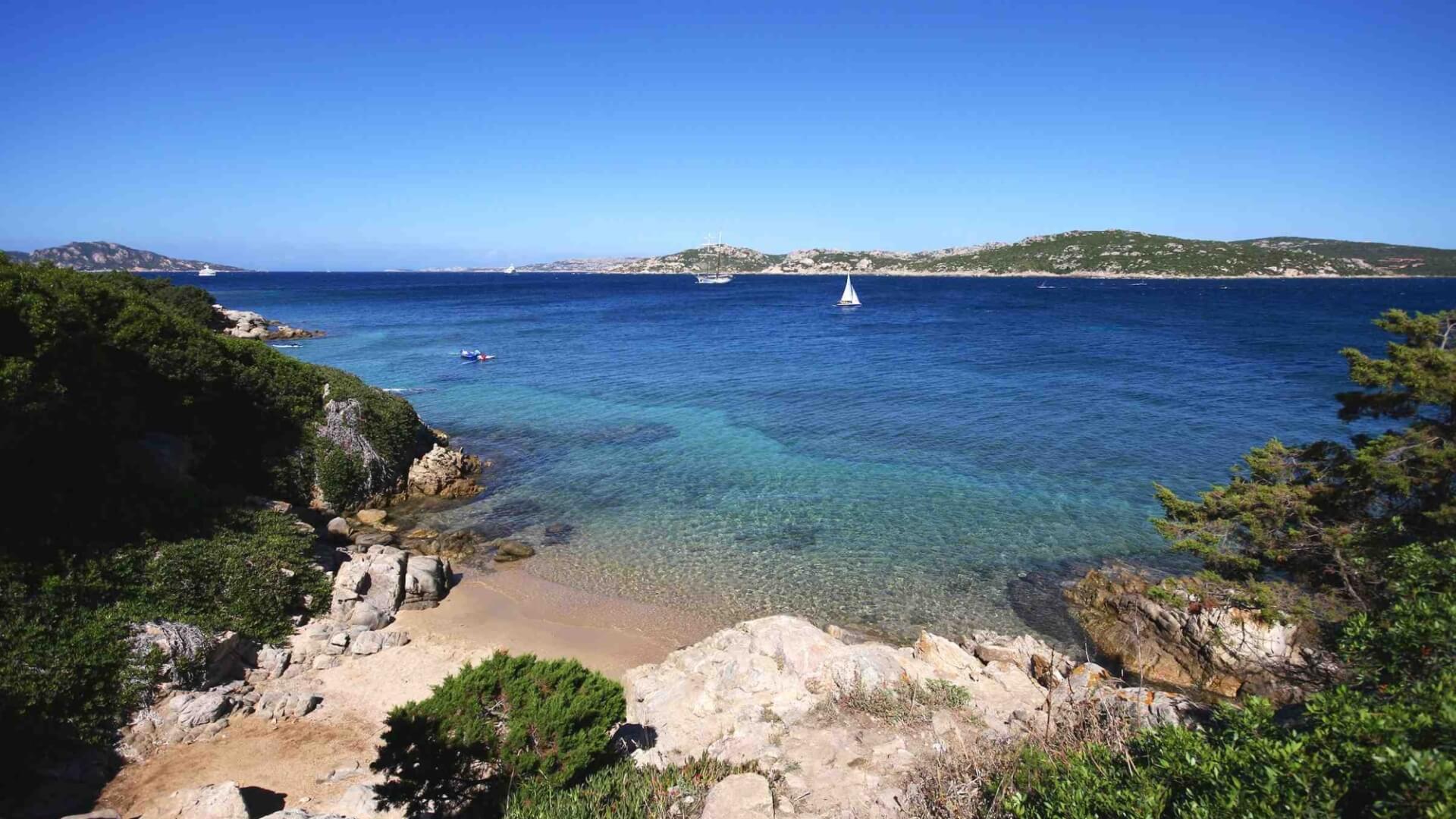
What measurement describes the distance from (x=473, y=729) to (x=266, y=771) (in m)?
4.55

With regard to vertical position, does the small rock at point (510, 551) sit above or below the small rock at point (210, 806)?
below

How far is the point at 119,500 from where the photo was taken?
1359 cm

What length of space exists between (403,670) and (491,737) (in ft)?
20.5

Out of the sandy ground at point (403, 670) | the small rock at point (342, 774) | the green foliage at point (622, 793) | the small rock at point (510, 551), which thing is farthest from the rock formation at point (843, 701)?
the small rock at point (510, 551)

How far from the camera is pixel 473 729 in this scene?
848 centimetres

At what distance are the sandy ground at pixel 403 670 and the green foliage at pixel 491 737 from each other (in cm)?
214

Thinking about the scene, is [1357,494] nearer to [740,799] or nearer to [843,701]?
[843,701]

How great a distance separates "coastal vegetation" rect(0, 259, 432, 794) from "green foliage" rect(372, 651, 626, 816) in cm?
573

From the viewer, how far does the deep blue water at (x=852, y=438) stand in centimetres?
1856

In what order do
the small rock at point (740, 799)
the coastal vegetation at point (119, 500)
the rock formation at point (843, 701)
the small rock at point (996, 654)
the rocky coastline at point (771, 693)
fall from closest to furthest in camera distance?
the small rock at point (740, 799)
the rocky coastline at point (771, 693)
the rock formation at point (843, 701)
the coastal vegetation at point (119, 500)
the small rock at point (996, 654)

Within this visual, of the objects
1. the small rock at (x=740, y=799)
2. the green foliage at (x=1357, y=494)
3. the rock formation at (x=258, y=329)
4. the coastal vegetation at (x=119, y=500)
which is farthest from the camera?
the rock formation at (x=258, y=329)

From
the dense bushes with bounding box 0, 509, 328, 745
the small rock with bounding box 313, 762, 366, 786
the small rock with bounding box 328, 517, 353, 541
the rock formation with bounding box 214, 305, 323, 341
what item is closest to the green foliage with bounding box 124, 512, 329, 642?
the dense bushes with bounding box 0, 509, 328, 745

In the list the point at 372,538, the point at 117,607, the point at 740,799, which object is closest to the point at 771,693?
the point at 740,799

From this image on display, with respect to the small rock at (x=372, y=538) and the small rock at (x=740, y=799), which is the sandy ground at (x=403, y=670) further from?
the small rock at (x=740, y=799)
